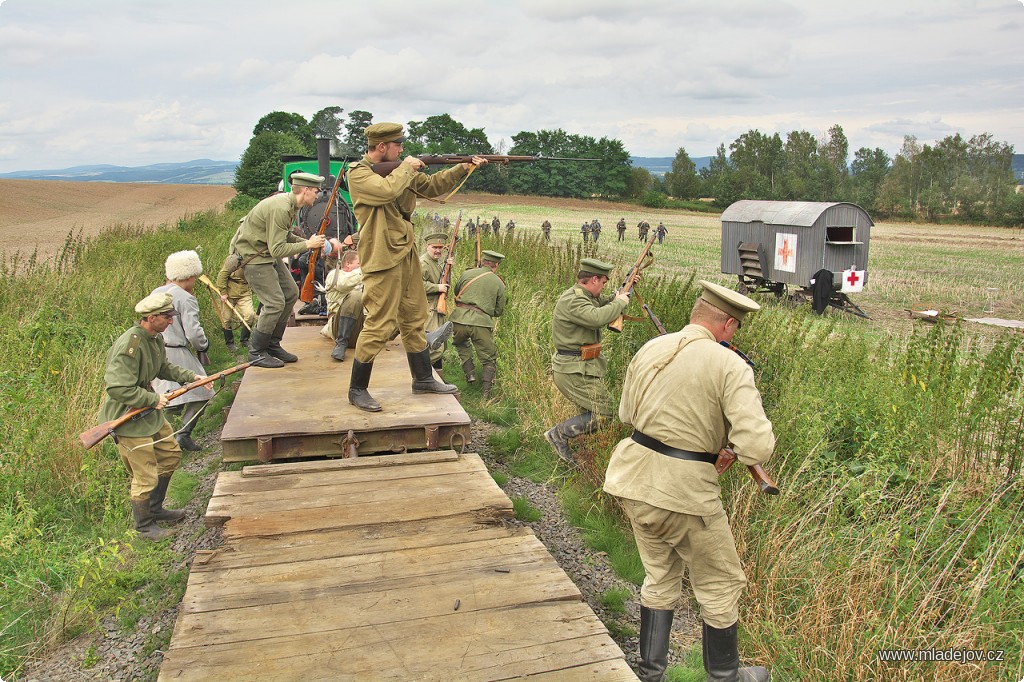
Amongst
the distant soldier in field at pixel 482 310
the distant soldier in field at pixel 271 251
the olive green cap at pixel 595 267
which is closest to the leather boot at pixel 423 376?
the olive green cap at pixel 595 267

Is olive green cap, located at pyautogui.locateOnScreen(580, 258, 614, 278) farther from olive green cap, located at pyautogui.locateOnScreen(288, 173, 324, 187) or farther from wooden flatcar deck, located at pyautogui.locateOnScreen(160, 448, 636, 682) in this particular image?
olive green cap, located at pyautogui.locateOnScreen(288, 173, 324, 187)

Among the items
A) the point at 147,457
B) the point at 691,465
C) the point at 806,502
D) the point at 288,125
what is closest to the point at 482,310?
the point at 147,457

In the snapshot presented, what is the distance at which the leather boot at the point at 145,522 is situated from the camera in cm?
543

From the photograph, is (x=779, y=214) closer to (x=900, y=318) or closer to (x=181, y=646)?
(x=900, y=318)

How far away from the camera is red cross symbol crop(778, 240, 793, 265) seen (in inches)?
758

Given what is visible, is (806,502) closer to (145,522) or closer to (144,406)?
(144,406)

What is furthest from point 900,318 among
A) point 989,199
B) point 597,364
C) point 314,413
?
point 989,199

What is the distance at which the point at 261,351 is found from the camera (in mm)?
7508

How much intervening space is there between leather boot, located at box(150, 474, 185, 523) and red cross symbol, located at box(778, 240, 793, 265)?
16.9 meters

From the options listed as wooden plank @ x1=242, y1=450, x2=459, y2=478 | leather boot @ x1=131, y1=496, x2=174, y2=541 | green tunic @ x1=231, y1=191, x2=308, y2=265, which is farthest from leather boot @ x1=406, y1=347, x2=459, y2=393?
leather boot @ x1=131, y1=496, x2=174, y2=541

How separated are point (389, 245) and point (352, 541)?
2309mm

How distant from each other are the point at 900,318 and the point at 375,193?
16.4m

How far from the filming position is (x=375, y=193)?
210 inches

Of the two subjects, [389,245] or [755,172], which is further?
[755,172]
